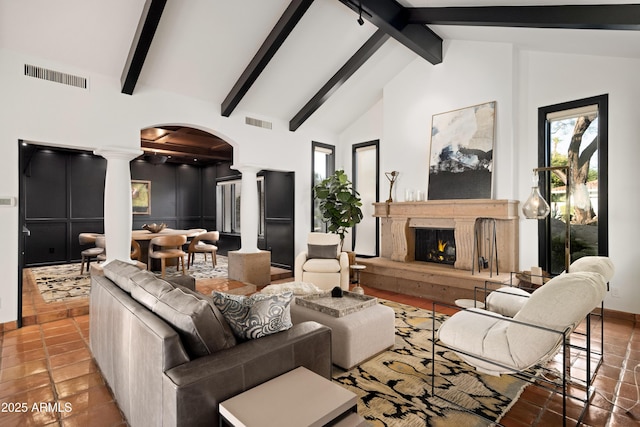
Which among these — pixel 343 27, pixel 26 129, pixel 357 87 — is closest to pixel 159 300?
pixel 26 129

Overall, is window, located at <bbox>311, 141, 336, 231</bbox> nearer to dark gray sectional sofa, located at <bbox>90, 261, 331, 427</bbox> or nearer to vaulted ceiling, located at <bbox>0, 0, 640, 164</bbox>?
vaulted ceiling, located at <bbox>0, 0, 640, 164</bbox>

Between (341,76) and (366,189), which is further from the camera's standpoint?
(366,189)

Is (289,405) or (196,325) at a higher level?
(196,325)

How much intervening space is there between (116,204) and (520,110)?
5.73 m

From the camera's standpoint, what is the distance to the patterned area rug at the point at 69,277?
471 cm

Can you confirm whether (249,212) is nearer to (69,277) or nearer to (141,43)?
(141,43)

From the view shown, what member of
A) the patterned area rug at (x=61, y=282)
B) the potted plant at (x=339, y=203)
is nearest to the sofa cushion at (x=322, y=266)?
the potted plant at (x=339, y=203)

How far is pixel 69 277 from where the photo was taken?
19.6 feet

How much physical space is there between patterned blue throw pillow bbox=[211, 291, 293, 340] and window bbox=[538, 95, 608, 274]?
12.5ft

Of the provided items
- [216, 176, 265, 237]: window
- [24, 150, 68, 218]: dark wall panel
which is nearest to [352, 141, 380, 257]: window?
[216, 176, 265, 237]: window

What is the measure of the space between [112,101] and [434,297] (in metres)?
5.18

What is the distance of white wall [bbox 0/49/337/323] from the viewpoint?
11.7 ft

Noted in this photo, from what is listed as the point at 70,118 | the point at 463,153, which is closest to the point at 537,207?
the point at 463,153

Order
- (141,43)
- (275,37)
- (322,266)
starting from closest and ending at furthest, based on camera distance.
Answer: (141,43), (275,37), (322,266)
